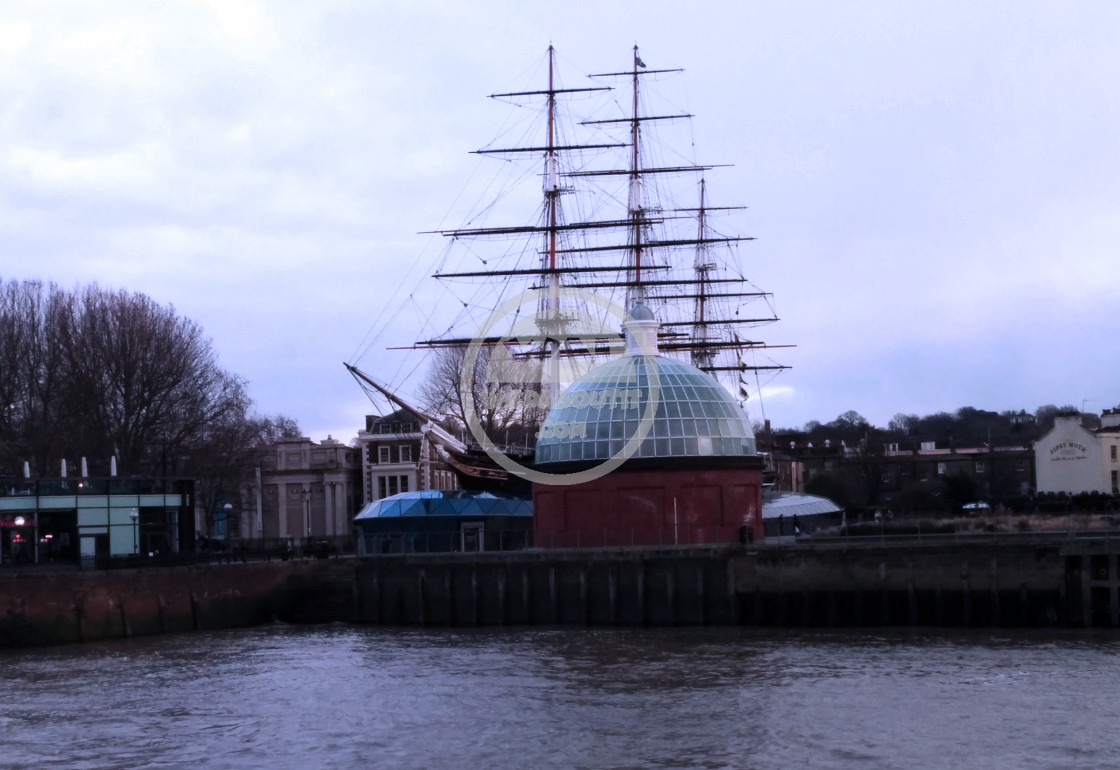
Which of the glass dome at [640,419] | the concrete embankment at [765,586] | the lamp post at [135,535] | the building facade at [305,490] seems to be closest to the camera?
the concrete embankment at [765,586]

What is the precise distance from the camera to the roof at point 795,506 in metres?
72.3

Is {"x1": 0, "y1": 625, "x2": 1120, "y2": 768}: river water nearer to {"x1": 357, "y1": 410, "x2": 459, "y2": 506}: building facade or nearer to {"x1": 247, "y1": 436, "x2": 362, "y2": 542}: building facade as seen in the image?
{"x1": 357, "y1": 410, "x2": 459, "y2": 506}: building facade

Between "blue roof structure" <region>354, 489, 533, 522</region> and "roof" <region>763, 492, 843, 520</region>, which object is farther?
"roof" <region>763, 492, 843, 520</region>

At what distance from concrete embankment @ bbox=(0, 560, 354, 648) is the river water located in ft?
5.61

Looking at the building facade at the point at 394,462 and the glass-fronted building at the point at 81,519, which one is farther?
the building facade at the point at 394,462

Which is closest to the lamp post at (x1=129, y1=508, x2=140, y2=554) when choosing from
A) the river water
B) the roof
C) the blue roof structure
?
the river water

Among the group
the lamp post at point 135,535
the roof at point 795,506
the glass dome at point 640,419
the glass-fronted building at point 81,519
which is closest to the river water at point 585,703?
the glass-fronted building at point 81,519

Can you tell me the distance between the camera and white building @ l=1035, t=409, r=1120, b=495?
83.8m

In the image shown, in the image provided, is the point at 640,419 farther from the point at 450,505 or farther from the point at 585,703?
the point at 585,703

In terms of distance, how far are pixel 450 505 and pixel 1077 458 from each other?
41986 mm

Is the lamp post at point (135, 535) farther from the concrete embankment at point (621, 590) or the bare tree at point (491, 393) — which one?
the bare tree at point (491, 393)

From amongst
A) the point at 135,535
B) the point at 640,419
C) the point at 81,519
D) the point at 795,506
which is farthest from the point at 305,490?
the point at 640,419

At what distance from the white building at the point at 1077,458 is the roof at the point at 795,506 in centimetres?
1455

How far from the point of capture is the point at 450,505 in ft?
202
